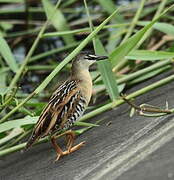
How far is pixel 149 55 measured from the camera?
118 inches

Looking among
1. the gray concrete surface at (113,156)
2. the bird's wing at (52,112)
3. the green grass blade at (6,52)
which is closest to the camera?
the gray concrete surface at (113,156)

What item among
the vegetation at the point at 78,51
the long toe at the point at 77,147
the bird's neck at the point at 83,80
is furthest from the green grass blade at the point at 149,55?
the long toe at the point at 77,147

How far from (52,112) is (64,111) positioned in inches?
2.4

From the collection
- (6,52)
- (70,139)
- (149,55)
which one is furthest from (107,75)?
(6,52)

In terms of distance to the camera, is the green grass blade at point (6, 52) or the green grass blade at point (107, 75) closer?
the green grass blade at point (107, 75)

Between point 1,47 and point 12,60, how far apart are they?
0.11 metres

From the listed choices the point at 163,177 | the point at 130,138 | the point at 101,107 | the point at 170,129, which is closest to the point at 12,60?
the point at 101,107

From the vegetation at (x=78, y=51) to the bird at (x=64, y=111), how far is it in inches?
3.0

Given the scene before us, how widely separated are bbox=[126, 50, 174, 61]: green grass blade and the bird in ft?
0.67

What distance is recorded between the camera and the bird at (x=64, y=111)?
2.65 metres

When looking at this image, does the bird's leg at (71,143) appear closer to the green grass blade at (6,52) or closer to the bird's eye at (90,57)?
the bird's eye at (90,57)

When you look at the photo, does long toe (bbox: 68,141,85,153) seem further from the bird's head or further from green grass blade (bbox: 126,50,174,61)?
green grass blade (bbox: 126,50,174,61)

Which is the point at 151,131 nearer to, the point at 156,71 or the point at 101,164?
the point at 101,164

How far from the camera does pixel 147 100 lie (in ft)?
10.00
